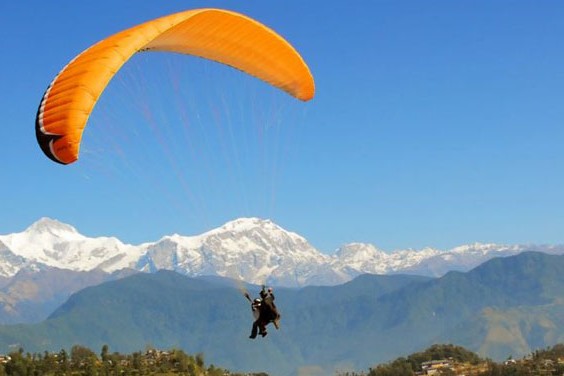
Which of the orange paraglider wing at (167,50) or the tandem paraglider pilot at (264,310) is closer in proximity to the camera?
the orange paraglider wing at (167,50)

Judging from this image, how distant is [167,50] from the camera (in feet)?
119

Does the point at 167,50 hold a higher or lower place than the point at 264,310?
higher

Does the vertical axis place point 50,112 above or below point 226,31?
below

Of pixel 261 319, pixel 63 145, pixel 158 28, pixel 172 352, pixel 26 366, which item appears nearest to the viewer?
pixel 63 145

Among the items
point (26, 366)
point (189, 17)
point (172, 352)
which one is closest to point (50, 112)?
point (189, 17)

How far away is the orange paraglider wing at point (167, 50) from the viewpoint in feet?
92.8

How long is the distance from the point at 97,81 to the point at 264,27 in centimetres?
1049

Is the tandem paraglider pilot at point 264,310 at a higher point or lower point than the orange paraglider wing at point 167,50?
lower

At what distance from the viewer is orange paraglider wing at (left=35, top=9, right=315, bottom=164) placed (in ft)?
92.8

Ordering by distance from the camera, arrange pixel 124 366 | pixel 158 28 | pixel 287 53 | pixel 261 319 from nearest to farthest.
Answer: pixel 158 28 < pixel 261 319 < pixel 287 53 < pixel 124 366

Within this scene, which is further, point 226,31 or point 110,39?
point 226,31

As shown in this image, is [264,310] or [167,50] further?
[167,50]

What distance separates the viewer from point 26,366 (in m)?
152

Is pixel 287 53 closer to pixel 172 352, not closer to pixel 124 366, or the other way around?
pixel 124 366
